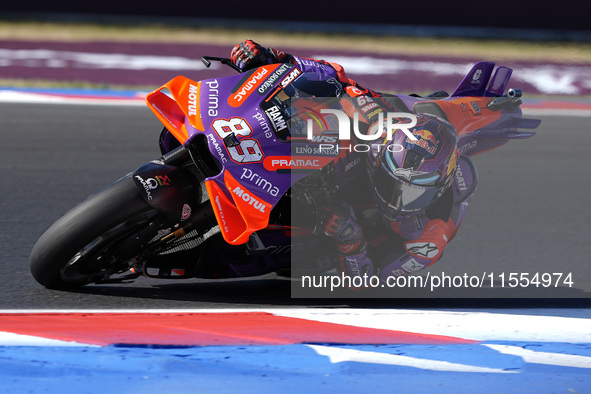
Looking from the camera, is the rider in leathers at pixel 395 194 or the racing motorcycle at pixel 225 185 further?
the rider in leathers at pixel 395 194

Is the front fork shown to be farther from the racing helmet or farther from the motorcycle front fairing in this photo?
the racing helmet

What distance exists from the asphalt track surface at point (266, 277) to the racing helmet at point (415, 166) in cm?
50

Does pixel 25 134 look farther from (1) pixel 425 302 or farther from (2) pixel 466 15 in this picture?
(2) pixel 466 15

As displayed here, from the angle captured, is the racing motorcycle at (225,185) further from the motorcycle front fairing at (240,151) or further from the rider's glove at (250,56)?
the rider's glove at (250,56)

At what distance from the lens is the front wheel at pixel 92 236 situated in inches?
122

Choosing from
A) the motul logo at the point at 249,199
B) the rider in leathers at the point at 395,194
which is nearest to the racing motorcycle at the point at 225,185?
the motul logo at the point at 249,199

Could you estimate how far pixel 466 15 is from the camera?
11.8 metres

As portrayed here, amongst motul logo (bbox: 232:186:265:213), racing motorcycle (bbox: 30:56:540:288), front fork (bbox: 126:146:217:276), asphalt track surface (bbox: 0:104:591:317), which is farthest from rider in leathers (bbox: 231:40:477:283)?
front fork (bbox: 126:146:217:276)

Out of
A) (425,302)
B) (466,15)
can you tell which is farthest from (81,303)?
(466,15)

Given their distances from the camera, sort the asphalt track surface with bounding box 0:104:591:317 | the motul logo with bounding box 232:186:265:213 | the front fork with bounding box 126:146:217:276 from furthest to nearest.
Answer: the asphalt track surface with bounding box 0:104:591:317 < the front fork with bounding box 126:146:217:276 < the motul logo with bounding box 232:186:265:213

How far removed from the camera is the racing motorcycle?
9.79ft

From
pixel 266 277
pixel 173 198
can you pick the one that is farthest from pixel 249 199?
pixel 266 277

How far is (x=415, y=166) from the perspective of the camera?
310cm

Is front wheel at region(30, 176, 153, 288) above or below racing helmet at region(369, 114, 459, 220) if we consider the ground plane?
below
